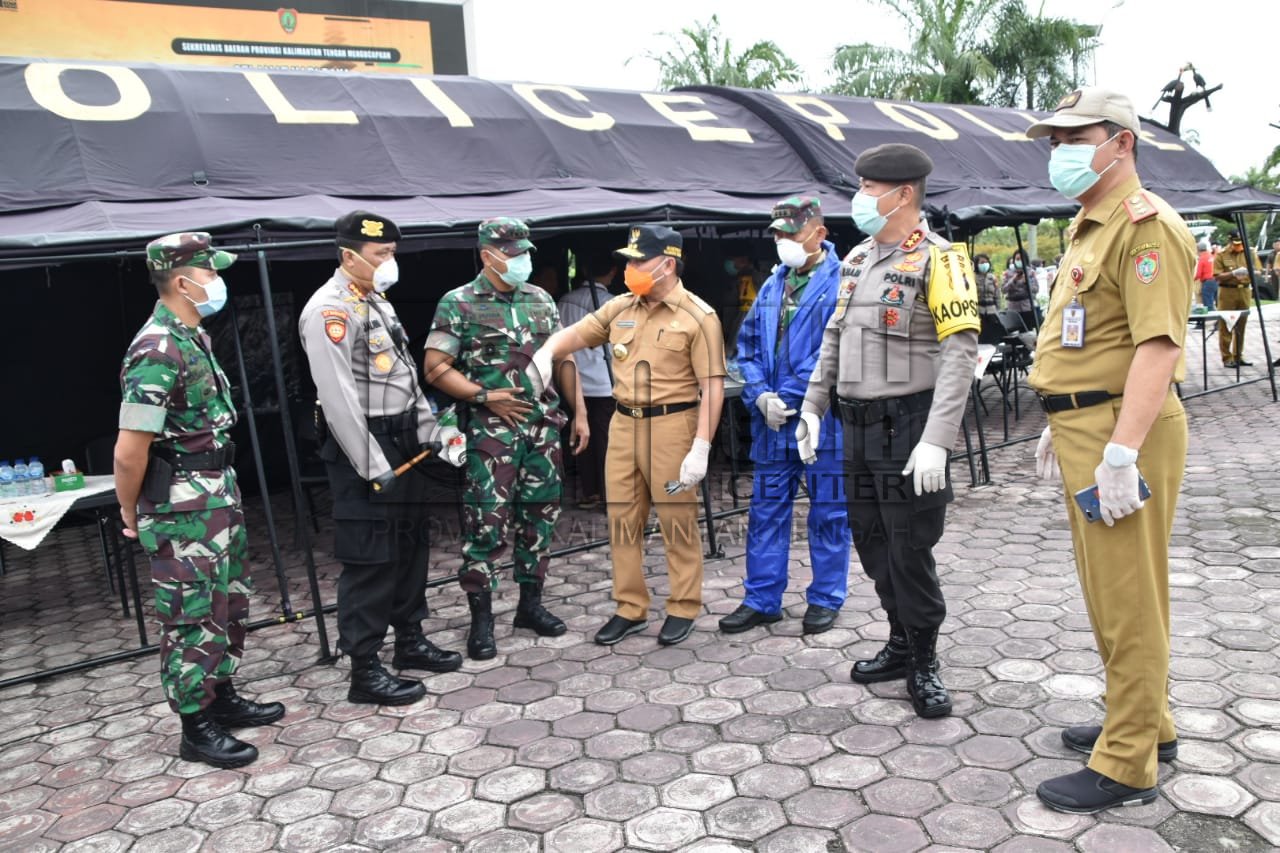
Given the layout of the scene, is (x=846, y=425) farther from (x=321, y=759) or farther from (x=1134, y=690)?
(x=321, y=759)

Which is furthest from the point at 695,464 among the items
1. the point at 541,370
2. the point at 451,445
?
the point at 451,445

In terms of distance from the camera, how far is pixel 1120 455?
2.38 meters

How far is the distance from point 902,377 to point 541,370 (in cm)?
160

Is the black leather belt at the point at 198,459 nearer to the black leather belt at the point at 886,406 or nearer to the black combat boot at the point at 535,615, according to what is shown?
the black combat boot at the point at 535,615

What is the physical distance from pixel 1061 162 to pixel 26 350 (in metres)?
7.24

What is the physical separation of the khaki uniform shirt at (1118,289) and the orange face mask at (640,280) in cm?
170

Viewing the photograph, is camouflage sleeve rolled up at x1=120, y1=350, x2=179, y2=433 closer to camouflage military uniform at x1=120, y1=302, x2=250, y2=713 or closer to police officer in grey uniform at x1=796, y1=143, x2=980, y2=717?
camouflage military uniform at x1=120, y1=302, x2=250, y2=713

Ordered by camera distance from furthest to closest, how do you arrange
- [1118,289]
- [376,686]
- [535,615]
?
1. [535,615]
2. [376,686]
3. [1118,289]

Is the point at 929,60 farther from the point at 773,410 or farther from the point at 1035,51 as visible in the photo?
the point at 773,410

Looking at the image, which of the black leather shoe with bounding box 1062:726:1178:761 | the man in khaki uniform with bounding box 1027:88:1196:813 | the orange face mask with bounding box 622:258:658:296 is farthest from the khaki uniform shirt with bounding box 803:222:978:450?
the black leather shoe with bounding box 1062:726:1178:761

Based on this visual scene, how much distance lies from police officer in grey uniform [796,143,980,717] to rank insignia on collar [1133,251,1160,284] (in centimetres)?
71

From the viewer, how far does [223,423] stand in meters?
3.39

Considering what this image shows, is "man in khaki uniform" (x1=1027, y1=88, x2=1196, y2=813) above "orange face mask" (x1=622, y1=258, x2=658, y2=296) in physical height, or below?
below

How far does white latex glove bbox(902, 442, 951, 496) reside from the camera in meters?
3.05
